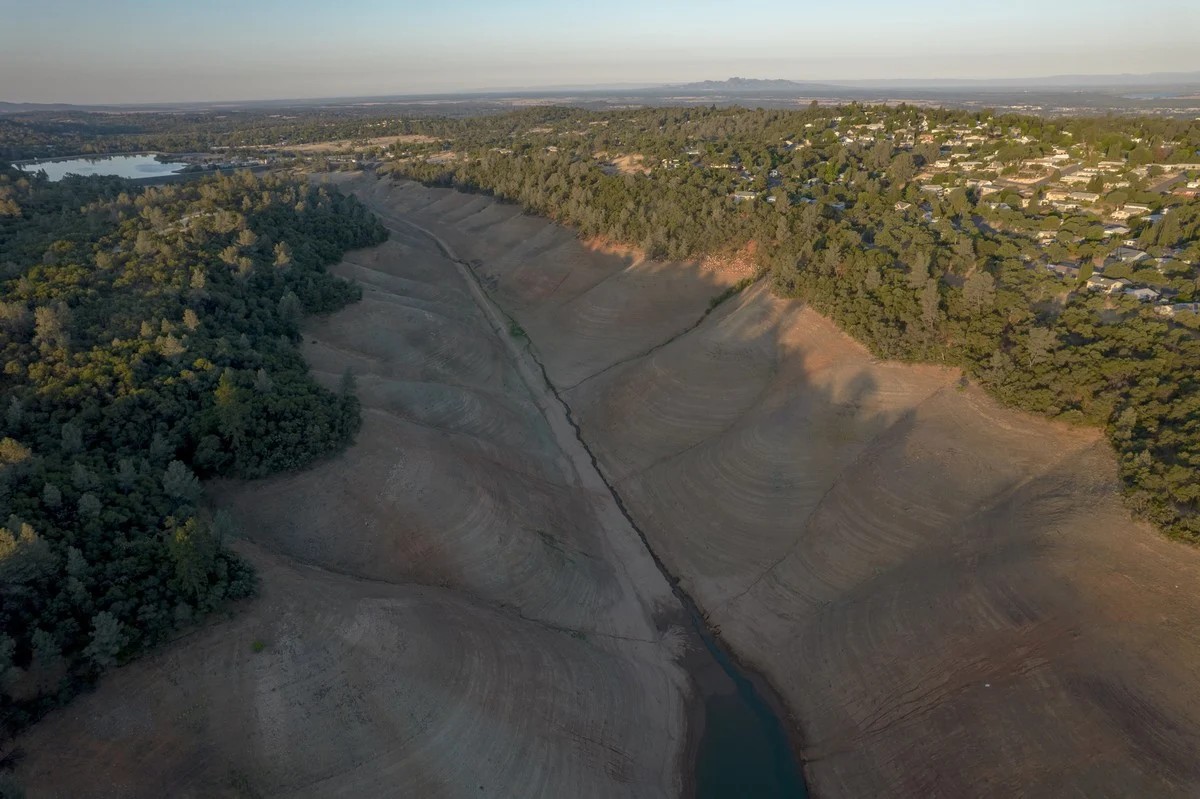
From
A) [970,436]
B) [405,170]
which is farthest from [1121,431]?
[405,170]

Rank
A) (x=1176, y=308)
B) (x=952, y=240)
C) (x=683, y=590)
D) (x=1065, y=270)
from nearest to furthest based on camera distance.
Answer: (x=683, y=590) < (x=1176, y=308) < (x=1065, y=270) < (x=952, y=240)

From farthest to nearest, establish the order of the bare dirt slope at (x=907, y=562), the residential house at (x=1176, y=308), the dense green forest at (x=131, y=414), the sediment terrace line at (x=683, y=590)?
the residential house at (x=1176, y=308) < the sediment terrace line at (x=683, y=590) < the bare dirt slope at (x=907, y=562) < the dense green forest at (x=131, y=414)

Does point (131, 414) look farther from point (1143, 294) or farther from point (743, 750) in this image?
point (1143, 294)

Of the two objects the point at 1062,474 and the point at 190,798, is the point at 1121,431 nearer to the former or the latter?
the point at 1062,474

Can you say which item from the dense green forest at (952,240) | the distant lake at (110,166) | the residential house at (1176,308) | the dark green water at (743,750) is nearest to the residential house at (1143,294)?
the dense green forest at (952,240)

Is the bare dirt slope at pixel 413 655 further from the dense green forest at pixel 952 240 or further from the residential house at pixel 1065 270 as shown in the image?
the residential house at pixel 1065 270

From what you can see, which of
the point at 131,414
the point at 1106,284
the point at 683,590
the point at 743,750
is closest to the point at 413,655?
the point at 743,750

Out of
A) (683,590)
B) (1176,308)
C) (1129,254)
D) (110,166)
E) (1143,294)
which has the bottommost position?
(683,590)
